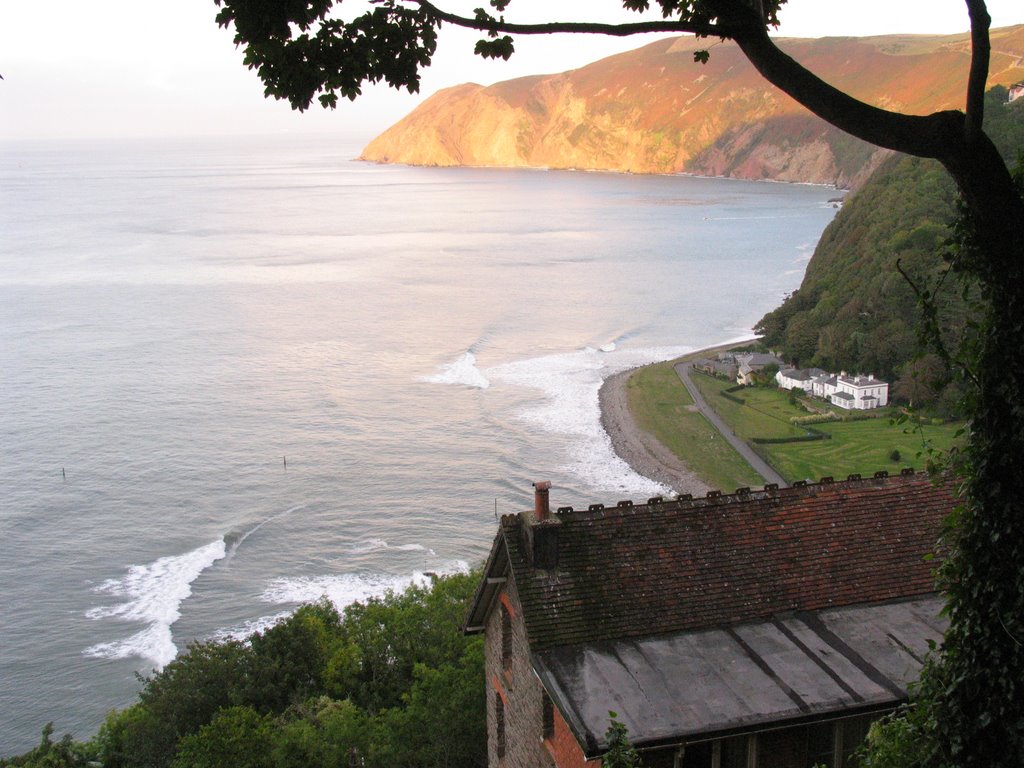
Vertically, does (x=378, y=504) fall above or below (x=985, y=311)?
below

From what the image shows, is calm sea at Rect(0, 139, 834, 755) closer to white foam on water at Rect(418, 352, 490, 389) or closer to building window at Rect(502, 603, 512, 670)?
white foam on water at Rect(418, 352, 490, 389)

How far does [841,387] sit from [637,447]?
2003 centimetres

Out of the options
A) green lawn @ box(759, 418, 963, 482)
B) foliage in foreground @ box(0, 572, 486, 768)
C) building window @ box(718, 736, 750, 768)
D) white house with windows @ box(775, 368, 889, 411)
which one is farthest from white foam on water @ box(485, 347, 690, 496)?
building window @ box(718, 736, 750, 768)

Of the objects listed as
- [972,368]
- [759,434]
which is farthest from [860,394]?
[972,368]

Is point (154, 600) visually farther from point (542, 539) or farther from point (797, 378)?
point (797, 378)

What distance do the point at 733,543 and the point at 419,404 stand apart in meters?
51.2

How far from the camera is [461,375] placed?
7319 centimetres

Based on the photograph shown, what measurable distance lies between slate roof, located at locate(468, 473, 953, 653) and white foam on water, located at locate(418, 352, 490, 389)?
179ft

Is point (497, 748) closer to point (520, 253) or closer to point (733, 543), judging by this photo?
point (733, 543)

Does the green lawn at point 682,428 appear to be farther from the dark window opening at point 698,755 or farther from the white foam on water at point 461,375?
the dark window opening at point 698,755

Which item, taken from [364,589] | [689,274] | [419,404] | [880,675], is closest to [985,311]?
[880,675]

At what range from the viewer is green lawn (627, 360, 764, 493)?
5362cm

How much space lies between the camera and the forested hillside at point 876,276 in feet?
244

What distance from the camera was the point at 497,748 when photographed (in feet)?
57.7
